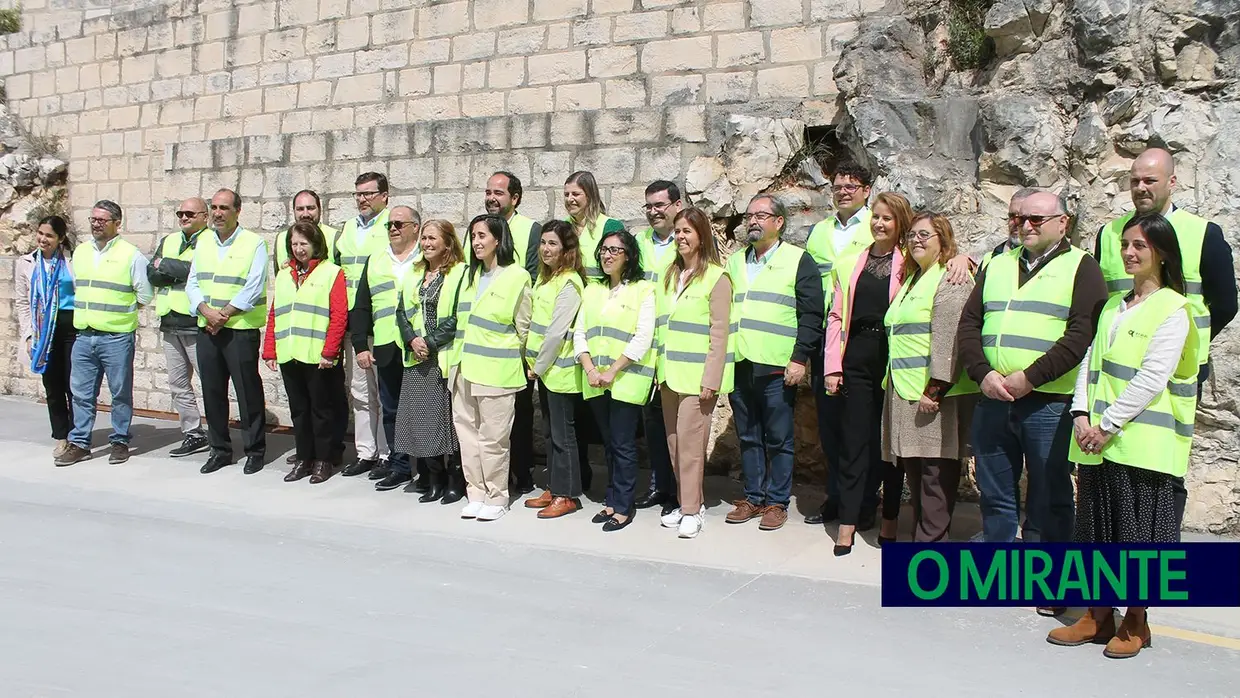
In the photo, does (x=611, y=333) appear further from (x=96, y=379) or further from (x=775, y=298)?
(x=96, y=379)

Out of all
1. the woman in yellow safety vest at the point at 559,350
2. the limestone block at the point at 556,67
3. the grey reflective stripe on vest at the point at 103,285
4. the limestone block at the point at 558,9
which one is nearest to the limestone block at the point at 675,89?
the limestone block at the point at 556,67

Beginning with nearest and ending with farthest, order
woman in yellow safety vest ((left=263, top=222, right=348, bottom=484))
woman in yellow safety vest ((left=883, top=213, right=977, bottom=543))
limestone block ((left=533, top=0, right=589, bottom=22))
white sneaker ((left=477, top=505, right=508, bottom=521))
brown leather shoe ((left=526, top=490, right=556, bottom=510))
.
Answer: woman in yellow safety vest ((left=883, top=213, right=977, bottom=543)) < white sneaker ((left=477, top=505, right=508, bottom=521)) < brown leather shoe ((left=526, top=490, right=556, bottom=510)) < woman in yellow safety vest ((left=263, top=222, right=348, bottom=484)) < limestone block ((left=533, top=0, right=589, bottom=22))

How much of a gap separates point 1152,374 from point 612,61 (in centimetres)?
531

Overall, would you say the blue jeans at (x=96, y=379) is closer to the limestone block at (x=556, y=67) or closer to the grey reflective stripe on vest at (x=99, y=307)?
the grey reflective stripe on vest at (x=99, y=307)

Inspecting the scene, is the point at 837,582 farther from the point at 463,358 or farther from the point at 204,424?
the point at 204,424

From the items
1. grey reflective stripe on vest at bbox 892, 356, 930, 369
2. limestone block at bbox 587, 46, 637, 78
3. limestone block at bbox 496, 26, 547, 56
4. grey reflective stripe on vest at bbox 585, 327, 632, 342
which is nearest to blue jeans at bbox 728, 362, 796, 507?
grey reflective stripe on vest at bbox 585, 327, 632, 342

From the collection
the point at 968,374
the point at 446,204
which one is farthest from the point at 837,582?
the point at 446,204

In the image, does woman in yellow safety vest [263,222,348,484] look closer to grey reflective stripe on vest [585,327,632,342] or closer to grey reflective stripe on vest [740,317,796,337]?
grey reflective stripe on vest [585,327,632,342]

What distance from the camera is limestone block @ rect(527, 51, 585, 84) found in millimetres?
8383

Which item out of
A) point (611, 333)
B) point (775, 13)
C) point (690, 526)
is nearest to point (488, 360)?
point (611, 333)

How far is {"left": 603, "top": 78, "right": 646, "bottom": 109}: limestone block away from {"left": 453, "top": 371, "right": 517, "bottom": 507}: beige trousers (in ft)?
9.39

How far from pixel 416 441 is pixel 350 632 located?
235cm

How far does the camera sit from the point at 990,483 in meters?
4.79

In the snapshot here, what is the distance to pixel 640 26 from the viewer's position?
809 cm
